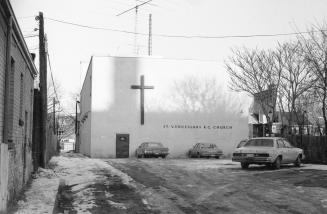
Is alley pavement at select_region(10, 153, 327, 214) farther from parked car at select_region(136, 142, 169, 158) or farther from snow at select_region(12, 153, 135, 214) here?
parked car at select_region(136, 142, 169, 158)

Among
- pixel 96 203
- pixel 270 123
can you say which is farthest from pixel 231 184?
pixel 270 123

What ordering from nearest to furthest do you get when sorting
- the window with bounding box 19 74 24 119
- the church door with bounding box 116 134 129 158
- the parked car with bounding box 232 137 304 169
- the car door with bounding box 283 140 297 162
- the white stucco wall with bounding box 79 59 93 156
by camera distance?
1. the window with bounding box 19 74 24 119
2. the parked car with bounding box 232 137 304 169
3. the car door with bounding box 283 140 297 162
4. the church door with bounding box 116 134 129 158
5. the white stucco wall with bounding box 79 59 93 156

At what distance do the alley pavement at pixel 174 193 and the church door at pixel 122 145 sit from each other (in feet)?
74.5

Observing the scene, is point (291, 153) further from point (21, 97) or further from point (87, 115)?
point (87, 115)

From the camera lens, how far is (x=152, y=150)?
38031 millimetres

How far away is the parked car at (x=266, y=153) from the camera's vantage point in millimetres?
21672

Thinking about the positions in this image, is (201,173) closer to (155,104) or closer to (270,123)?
(270,123)

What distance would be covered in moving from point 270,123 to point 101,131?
591 inches

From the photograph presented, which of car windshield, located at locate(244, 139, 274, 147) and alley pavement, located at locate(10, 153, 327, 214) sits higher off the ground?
car windshield, located at locate(244, 139, 274, 147)

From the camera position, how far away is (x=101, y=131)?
41469 mm

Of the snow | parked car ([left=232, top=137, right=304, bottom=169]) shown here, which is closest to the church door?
parked car ([left=232, top=137, right=304, bottom=169])

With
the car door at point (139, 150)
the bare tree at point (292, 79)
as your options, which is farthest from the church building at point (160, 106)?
the bare tree at point (292, 79)

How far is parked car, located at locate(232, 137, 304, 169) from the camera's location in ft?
71.1

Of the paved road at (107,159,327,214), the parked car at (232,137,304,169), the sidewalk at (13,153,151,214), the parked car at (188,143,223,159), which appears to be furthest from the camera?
the parked car at (188,143,223,159)
